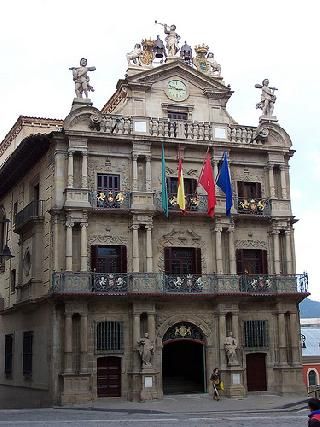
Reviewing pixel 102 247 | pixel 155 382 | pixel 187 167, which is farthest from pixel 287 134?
pixel 155 382

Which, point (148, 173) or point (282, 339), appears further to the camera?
point (282, 339)

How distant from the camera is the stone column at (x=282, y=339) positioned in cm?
3282

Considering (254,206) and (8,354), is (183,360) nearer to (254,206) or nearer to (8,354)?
(254,206)

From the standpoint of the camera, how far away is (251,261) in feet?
112

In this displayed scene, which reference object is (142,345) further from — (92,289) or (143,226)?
(143,226)

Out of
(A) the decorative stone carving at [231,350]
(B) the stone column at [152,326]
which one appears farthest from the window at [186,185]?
(A) the decorative stone carving at [231,350]

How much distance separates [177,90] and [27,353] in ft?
51.8

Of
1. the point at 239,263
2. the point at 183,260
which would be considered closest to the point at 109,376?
the point at 183,260

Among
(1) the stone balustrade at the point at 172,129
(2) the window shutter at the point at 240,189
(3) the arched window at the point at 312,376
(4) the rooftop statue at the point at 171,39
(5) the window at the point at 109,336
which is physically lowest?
(3) the arched window at the point at 312,376

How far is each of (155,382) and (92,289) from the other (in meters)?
5.15

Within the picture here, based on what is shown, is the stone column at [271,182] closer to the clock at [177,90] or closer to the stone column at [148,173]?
the clock at [177,90]

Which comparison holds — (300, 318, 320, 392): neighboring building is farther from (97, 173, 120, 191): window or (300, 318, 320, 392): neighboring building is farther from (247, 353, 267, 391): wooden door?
(97, 173, 120, 191): window

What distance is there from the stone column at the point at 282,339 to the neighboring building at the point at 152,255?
86 mm

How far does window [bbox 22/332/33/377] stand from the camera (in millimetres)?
33594
